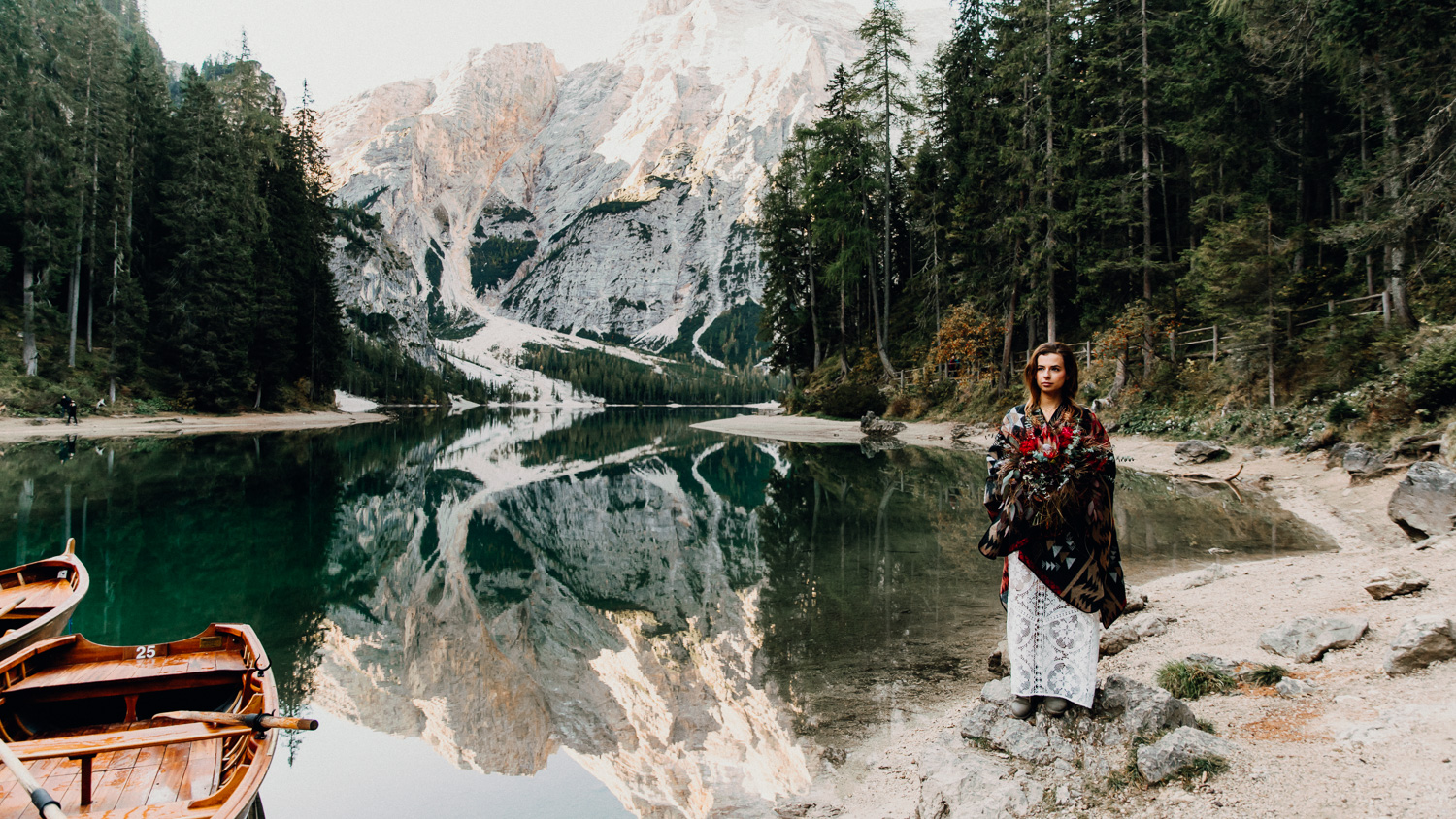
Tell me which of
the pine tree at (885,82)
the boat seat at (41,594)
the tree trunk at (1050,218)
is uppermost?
the pine tree at (885,82)

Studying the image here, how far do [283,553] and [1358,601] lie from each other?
552 inches

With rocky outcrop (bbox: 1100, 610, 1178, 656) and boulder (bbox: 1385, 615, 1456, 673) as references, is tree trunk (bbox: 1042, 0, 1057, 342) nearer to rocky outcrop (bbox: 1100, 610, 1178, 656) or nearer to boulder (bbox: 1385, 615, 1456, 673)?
rocky outcrop (bbox: 1100, 610, 1178, 656)

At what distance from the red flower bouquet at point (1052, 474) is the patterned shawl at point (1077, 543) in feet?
0.14

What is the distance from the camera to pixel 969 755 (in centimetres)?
380

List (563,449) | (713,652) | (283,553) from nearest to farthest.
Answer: (713,652), (283,553), (563,449)

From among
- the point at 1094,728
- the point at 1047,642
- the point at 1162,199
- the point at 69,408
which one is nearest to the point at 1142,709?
the point at 1094,728

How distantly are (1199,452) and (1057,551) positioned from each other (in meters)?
17.0

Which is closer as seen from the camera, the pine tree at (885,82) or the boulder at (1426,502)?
the boulder at (1426,502)

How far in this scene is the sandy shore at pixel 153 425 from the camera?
97.9 feet

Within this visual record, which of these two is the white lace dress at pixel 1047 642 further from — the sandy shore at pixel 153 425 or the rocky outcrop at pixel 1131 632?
the sandy shore at pixel 153 425

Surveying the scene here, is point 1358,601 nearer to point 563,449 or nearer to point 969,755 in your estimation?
point 969,755

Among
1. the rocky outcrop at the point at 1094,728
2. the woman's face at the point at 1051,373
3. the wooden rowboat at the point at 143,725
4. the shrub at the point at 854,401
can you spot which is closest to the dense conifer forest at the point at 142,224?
the shrub at the point at 854,401

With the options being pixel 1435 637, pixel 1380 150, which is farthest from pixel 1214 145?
pixel 1435 637

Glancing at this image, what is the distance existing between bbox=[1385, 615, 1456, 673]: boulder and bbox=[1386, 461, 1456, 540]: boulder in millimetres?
5138
